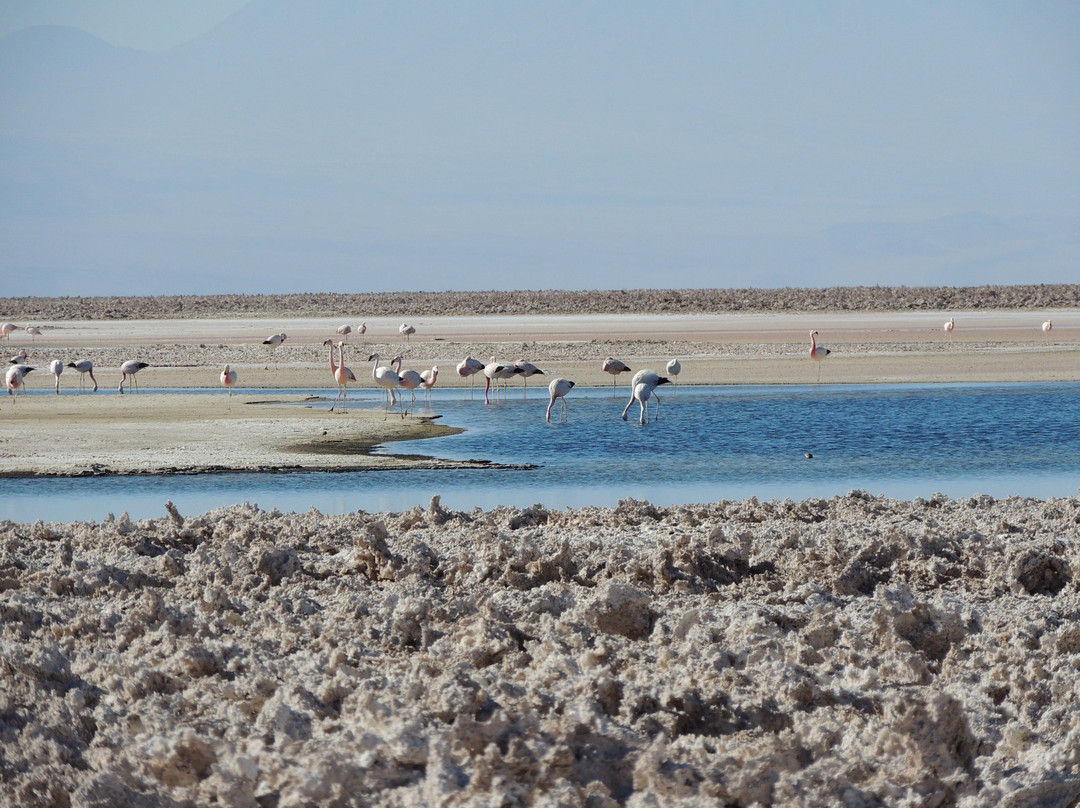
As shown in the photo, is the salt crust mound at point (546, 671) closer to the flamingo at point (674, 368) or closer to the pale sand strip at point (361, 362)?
the pale sand strip at point (361, 362)

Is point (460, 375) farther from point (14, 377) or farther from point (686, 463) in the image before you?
point (686, 463)

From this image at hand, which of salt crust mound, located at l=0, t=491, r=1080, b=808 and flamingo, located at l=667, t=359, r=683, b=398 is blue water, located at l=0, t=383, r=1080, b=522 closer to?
flamingo, located at l=667, t=359, r=683, b=398

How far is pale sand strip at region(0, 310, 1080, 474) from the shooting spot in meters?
14.5

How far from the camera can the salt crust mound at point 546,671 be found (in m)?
3.60

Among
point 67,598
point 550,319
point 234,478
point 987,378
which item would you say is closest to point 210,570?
point 67,598

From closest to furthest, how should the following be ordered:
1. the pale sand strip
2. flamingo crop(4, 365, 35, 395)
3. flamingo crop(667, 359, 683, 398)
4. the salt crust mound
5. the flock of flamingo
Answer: the salt crust mound < the pale sand strip < the flock of flamingo < flamingo crop(4, 365, 35, 395) < flamingo crop(667, 359, 683, 398)

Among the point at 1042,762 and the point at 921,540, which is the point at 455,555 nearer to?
the point at 921,540

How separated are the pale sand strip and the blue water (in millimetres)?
927

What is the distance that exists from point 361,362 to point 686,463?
18082 millimetres

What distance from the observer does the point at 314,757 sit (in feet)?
11.7

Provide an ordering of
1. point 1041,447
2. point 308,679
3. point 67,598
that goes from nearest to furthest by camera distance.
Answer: point 308,679 < point 67,598 < point 1041,447

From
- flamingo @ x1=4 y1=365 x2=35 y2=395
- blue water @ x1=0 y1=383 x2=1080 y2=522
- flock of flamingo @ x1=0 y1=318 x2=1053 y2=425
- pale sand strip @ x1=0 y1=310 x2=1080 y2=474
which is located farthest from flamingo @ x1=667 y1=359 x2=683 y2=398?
flamingo @ x1=4 y1=365 x2=35 y2=395

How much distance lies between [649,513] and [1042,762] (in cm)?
463

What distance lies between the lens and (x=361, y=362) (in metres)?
30.0
